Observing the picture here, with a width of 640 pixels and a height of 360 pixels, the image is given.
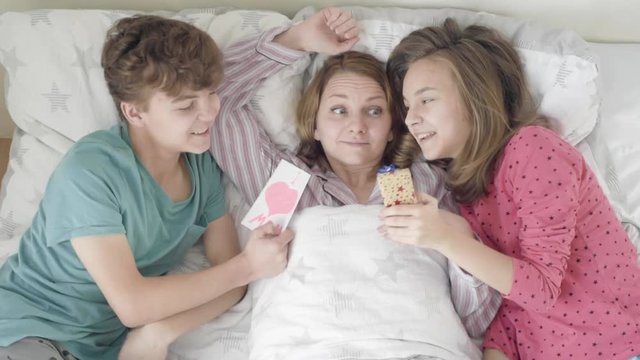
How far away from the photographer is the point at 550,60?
1638 mm

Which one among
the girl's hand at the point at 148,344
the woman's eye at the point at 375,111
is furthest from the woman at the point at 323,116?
the girl's hand at the point at 148,344

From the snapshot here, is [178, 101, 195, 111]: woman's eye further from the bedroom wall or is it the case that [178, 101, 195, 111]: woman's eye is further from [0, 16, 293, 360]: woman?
the bedroom wall

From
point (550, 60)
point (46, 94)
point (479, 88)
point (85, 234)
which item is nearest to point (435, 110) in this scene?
point (479, 88)

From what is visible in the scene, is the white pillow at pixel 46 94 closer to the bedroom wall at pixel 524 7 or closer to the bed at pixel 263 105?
the bed at pixel 263 105

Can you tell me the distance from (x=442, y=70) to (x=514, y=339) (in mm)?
653

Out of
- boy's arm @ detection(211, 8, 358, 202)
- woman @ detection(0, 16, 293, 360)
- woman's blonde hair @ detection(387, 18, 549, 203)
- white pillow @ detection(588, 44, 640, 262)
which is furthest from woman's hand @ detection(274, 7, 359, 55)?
white pillow @ detection(588, 44, 640, 262)

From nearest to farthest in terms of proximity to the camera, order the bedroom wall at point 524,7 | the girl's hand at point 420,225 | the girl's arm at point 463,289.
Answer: the girl's hand at point 420,225 < the girl's arm at point 463,289 < the bedroom wall at point 524,7

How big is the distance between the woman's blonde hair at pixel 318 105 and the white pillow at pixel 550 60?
0.06 meters

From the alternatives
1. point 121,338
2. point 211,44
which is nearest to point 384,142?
point 211,44

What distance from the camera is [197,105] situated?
56.6 inches

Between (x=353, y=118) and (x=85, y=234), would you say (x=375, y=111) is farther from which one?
(x=85, y=234)

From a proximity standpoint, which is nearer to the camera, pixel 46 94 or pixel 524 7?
pixel 46 94

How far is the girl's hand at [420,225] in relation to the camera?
135cm

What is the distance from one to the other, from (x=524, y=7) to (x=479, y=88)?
492mm
